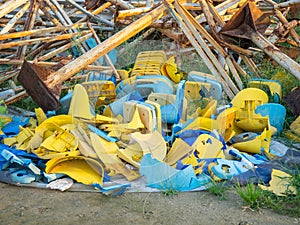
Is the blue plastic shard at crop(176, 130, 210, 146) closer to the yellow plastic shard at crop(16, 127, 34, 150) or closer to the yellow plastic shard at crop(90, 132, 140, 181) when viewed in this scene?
the yellow plastic shard at crop(90, 132, 140, 181)

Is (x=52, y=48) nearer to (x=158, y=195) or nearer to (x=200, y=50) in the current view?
(x=200, y=50)

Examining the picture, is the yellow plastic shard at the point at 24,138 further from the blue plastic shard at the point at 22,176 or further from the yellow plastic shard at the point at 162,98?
the yellow plastic shard at the point at 162,98

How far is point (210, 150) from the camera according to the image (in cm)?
353

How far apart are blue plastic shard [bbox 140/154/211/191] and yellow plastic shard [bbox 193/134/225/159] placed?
0.35m

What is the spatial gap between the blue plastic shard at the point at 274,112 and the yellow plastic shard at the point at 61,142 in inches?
69.6

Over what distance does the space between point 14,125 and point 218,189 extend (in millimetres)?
2119

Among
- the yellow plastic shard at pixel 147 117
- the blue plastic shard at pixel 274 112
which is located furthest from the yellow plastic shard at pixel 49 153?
the blue plastic shard at pixel 274 112

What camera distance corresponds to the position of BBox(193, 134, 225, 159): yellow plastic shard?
138 inches

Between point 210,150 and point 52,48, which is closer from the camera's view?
point 210,150

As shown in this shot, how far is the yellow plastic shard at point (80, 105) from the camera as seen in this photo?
3.80m

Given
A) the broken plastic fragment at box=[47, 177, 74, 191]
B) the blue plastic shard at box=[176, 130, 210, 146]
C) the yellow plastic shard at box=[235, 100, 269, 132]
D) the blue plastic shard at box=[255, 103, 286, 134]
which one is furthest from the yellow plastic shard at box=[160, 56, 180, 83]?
the broken plastic fragment at box=[47, 177, 74, 191]

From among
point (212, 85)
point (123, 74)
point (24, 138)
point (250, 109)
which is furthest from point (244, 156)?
point (123, 74)

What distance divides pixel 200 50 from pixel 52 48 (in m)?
2.40

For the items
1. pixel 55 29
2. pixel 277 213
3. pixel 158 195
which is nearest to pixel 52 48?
pixel 55 29
